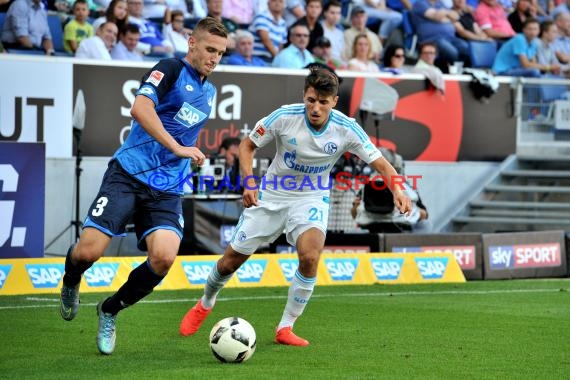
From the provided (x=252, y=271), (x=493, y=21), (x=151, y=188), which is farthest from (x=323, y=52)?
(x=151, y=188)

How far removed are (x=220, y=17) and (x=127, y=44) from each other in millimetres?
1932

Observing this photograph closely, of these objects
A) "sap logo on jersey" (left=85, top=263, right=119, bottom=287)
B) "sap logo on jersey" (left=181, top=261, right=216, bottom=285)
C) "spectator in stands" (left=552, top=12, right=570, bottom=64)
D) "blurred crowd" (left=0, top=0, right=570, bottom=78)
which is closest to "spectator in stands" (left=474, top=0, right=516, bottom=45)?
"blurred crowd" (left=0, top=0, right=570, bottom=78)

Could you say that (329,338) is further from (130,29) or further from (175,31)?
(175,31)

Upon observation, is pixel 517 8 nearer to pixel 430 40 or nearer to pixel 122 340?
pixel 430 40

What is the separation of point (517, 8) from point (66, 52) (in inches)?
383

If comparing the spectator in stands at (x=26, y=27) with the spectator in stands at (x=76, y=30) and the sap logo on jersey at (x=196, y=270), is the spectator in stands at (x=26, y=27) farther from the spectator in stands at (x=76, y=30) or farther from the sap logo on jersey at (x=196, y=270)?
the sap logo on jersey at (x=196, y=270)

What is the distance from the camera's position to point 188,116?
8.34 meters

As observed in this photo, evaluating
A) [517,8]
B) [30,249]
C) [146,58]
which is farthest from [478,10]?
[30,249]

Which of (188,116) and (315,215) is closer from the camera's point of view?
(188,116)

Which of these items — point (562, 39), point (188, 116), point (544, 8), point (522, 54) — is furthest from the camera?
point (544, 8)

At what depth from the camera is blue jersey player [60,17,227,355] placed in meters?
8.04

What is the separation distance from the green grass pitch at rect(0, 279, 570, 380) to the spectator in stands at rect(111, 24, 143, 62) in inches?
190

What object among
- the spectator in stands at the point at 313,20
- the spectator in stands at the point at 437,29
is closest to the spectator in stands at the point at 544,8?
the spectator in stands at the point at 437,29

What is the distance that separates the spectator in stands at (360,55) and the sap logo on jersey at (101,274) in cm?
691
